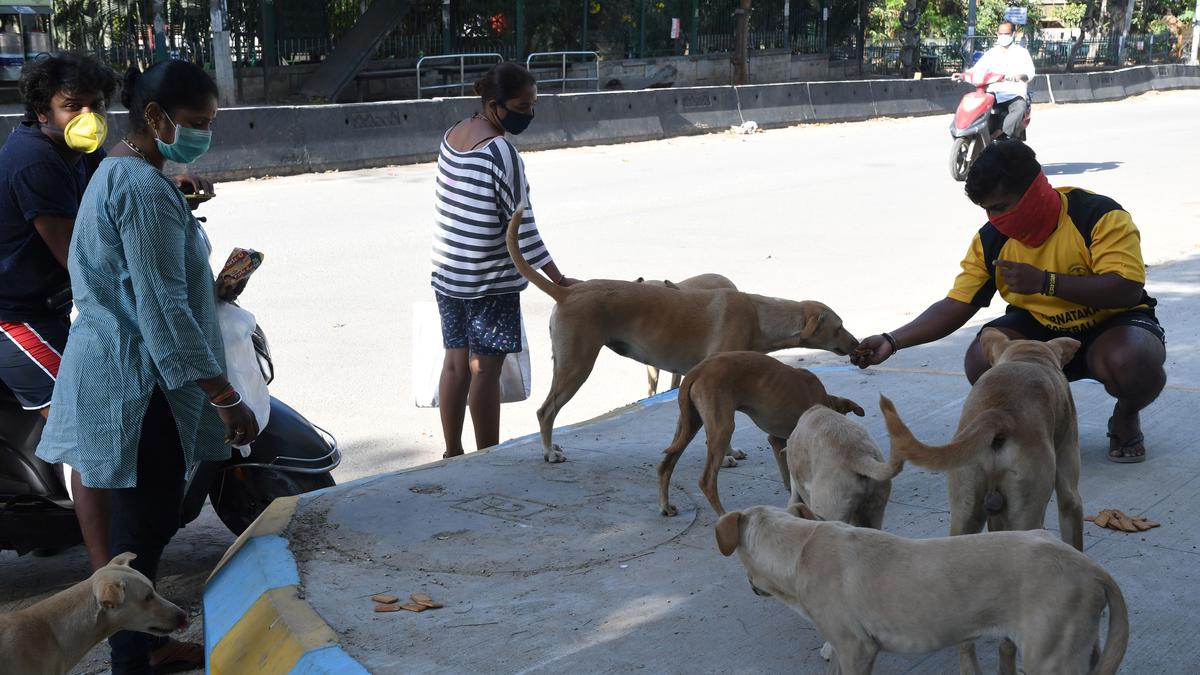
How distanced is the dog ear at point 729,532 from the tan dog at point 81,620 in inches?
65.9

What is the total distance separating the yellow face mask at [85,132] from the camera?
419cm

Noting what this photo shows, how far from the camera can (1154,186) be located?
15234 mm

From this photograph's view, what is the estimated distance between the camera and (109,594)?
137 inches

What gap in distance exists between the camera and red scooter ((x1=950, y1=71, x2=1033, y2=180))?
15633 mm

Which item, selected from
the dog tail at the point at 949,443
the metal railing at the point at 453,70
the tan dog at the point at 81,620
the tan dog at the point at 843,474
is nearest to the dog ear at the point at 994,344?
the tan dog at the point at 843,474

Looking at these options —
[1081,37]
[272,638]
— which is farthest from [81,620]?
[1081,37]

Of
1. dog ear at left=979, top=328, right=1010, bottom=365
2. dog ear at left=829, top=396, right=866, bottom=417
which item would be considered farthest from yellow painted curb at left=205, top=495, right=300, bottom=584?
dog ear at left=979, top=328, right=1010, bottom=365

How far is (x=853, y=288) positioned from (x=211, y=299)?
6.73 meters

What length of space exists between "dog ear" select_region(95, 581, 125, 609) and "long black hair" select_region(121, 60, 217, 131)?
131 cm

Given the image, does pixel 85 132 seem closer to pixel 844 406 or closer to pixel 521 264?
pixel 521 264

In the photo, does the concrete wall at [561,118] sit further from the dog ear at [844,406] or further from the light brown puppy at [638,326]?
the dog ear at [844,406]

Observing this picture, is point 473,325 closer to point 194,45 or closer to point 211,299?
point 211,299

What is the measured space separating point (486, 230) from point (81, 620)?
2.69 metres

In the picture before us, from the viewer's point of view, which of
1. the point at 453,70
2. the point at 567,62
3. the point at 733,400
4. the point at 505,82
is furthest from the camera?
the point at 567,62
